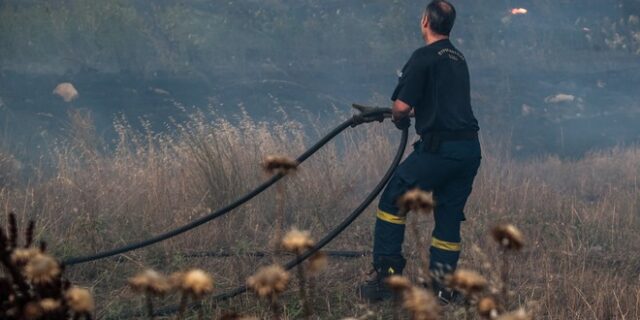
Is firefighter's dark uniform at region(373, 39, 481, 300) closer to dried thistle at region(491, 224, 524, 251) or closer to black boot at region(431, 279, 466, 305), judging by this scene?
black boot at region(431, 279, 466, 305)

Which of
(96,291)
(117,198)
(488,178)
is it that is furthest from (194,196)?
(488,178)

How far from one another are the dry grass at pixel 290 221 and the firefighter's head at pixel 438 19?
1507 millimetres

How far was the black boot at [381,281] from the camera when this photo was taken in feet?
17.4

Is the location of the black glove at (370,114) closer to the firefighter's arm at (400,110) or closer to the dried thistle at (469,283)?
the firefighter's arm at (400,110)

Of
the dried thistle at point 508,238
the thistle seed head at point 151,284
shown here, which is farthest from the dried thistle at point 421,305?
the thistle seed head at point 151,284

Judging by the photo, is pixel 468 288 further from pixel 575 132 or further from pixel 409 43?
pixel 409 43

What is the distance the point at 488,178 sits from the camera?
29.1 ft

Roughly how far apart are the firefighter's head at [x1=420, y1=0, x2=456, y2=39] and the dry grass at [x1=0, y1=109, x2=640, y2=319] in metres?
1.51

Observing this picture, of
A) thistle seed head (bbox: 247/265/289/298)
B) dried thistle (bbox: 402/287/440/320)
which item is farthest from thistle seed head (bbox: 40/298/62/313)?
dried thistle (bbox: 402/287/440/320)

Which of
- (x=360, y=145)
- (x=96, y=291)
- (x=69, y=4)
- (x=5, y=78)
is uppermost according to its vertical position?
(x=69, y=4)

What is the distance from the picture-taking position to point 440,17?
5281 mm

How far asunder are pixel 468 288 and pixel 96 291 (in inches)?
164

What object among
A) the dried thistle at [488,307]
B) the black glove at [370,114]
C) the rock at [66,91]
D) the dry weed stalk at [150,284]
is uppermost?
the rock at [66,91]

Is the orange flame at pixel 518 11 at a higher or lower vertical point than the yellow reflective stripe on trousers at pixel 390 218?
higher
